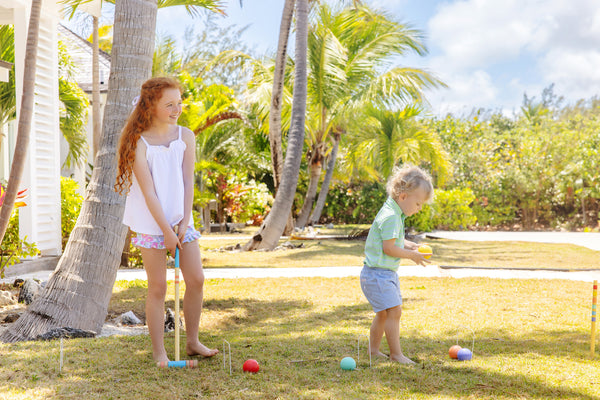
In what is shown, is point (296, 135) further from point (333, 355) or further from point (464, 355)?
point (464, 355)

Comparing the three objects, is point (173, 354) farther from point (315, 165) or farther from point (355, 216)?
point (355, 216)

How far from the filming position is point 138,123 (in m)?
3.52

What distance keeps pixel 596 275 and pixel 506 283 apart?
5.83ft

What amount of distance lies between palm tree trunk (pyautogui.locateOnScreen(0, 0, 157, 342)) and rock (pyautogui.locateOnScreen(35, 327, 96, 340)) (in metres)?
0.05

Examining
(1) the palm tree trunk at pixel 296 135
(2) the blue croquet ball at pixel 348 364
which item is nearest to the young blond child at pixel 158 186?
(2) the blue croquet ball at pixel 348 364

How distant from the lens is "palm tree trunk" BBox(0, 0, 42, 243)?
4.83 meters

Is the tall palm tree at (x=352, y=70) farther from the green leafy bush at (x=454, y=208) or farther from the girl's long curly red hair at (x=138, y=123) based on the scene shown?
the girl's long curly red hair at (x=138, y=123)

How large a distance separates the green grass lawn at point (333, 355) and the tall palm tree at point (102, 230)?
274 mm

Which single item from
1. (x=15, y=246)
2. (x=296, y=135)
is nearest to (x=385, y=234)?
(x=15, y=246)

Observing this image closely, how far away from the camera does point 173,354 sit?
3.88m

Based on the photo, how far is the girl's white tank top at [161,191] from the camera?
3.50 metres

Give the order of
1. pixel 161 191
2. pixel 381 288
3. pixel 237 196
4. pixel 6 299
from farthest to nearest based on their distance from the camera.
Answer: pixel 237 196
pixel 6 299
pixel 381 288
pixel 161 191

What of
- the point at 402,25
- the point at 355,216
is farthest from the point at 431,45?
the point at 355,216

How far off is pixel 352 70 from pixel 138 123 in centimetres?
1194
